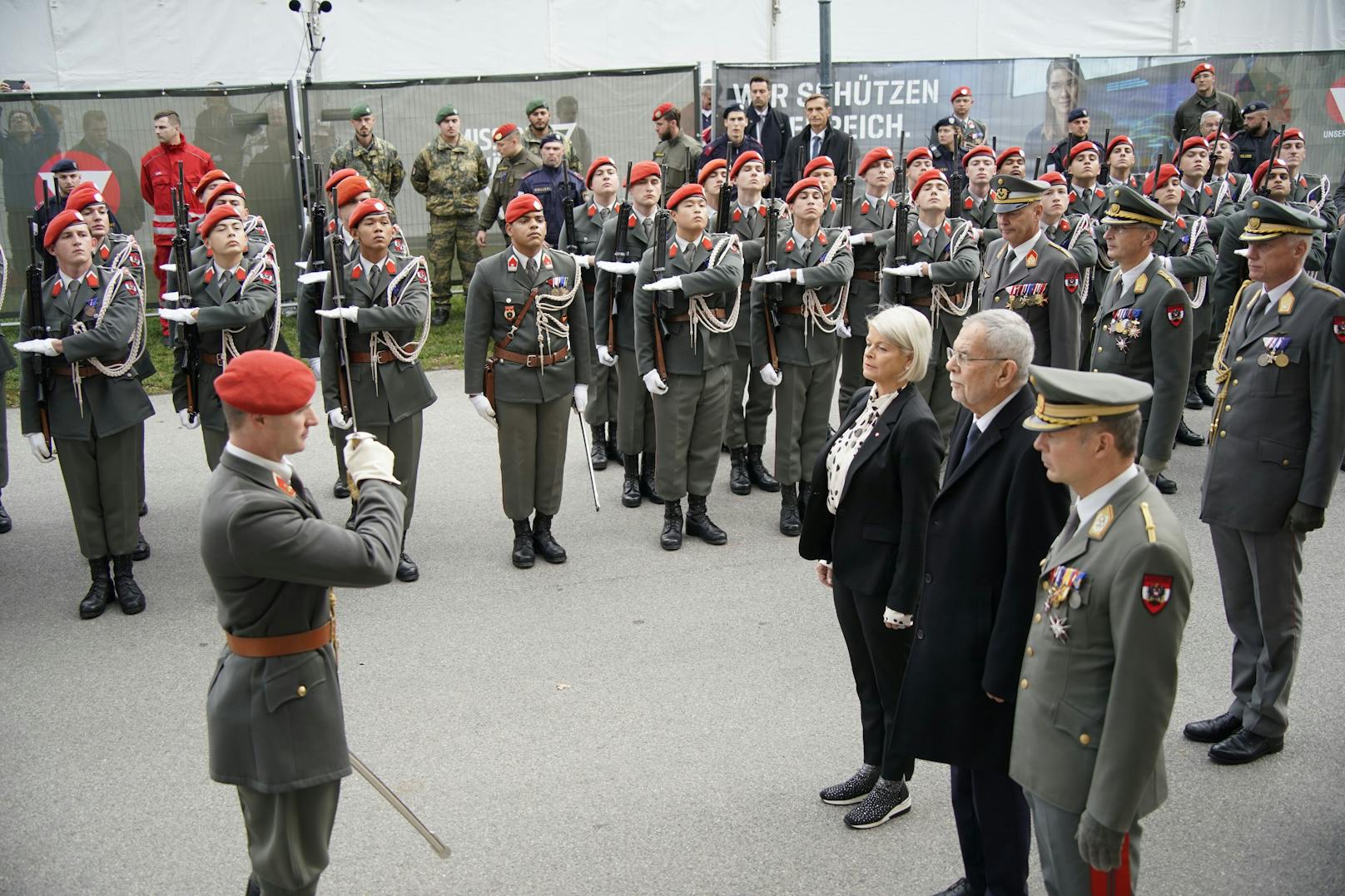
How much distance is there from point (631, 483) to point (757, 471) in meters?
0.90

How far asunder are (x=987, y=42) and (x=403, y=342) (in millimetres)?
12454

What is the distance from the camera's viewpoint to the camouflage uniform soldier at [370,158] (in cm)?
1196

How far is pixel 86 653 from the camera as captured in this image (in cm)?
546

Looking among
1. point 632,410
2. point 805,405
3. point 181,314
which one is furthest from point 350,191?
point 805,405

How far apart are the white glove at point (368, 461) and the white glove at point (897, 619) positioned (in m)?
1.57

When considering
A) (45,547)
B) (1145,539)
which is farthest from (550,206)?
(1145,539)

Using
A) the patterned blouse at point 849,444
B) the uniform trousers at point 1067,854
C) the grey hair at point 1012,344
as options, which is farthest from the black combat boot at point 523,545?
the uniform trousers at point 1067,854

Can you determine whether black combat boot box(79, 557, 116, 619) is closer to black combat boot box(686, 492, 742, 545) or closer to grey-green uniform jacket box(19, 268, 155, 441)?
grey-green uniform jacket box(19, 268, 155, 441)

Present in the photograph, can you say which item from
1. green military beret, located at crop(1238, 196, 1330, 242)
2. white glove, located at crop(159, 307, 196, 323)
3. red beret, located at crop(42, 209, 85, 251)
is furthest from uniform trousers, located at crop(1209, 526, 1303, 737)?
red beret, located at crop(42, 209, 85, 251)

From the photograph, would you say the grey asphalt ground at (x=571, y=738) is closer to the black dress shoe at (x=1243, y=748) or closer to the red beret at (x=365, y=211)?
the black dress shoe at (x=1243, y=748)

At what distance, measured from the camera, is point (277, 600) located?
118 inches

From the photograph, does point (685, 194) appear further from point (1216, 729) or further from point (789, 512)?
point (1216, 729)

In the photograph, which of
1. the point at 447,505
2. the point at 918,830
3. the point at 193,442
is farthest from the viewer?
the point at 193,442

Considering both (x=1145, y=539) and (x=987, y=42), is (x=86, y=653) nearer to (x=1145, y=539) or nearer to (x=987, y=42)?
(x=1145, y=539)
